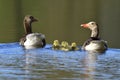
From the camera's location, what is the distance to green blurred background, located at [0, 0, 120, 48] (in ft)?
94.5

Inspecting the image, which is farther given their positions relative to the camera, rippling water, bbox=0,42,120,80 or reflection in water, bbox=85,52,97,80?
reflection in water, bbox=85,52,97,80

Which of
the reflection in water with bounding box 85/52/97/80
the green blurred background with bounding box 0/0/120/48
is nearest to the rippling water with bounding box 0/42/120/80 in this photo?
the reflection in water with bounding box 85/52/97/80

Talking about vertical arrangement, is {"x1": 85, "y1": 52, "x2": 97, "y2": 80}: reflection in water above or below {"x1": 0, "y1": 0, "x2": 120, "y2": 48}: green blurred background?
below

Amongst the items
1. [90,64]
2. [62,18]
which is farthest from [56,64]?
[62,18]

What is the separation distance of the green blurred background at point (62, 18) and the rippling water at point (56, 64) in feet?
15.4

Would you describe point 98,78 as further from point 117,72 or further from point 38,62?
point 38,62

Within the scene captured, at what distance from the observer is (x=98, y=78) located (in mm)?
15938

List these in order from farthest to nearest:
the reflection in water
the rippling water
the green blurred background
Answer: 1. the green blurred background
2. the reflection in water
3. the rippling water

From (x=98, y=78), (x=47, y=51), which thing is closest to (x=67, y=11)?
(x=47, y=51)

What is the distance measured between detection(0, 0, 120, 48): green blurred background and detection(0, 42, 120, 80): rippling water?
15.4ft

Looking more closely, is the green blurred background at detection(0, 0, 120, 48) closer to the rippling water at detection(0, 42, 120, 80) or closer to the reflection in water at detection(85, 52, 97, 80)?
the rippling water at detection(0, 42, 120, 80)

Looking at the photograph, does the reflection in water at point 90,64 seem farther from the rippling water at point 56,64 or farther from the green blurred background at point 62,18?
the green blurred background at point 62,18

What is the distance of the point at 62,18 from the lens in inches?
1432

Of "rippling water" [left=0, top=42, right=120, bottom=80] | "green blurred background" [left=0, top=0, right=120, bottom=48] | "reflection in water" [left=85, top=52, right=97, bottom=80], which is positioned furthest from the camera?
"green blurred background" [left=0, top=0, right=120, bottom=48]
